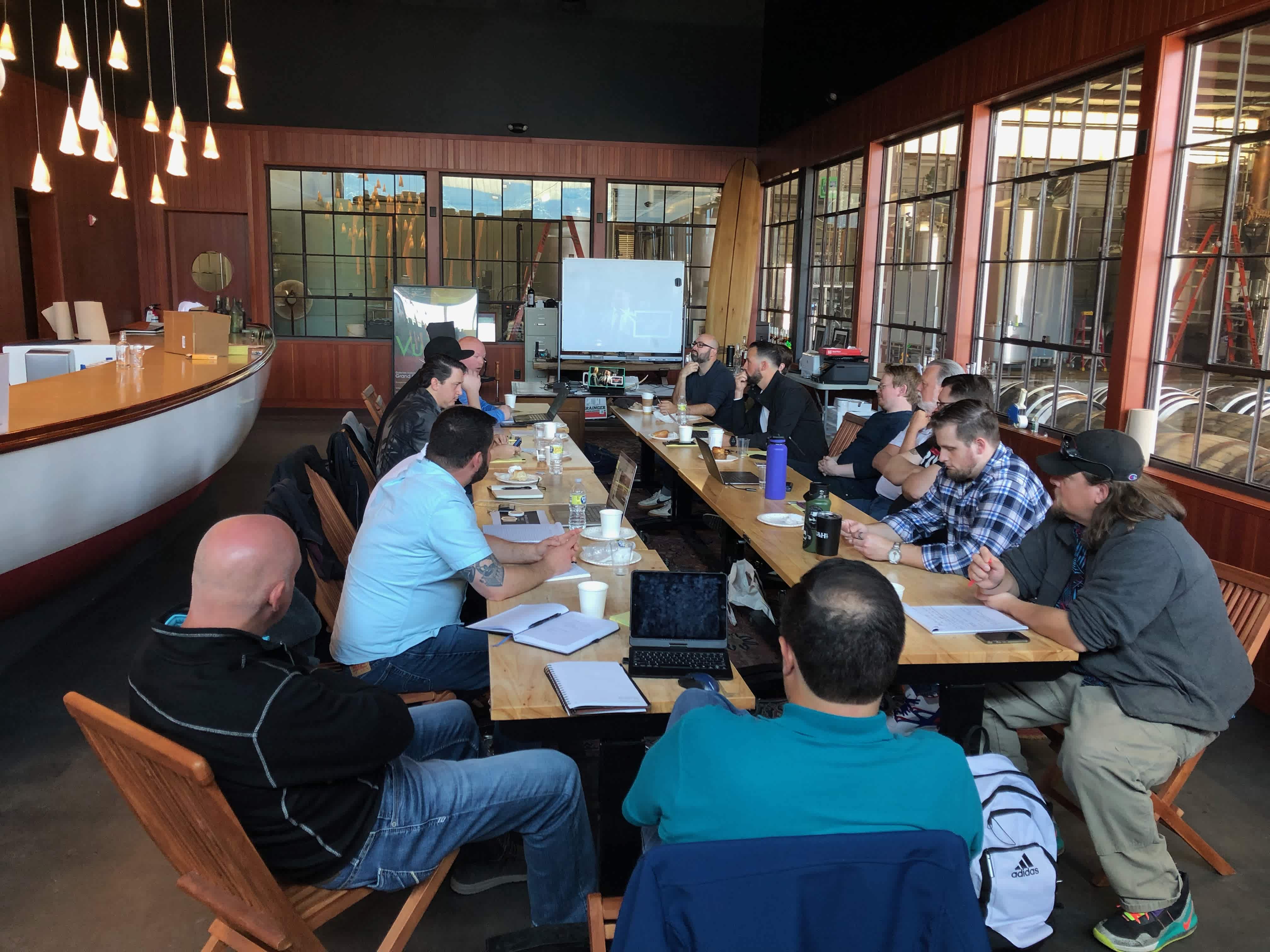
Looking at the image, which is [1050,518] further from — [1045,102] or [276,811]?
[1045,102]

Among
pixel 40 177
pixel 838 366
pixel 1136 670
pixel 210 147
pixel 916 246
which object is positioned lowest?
pixel 1136 670

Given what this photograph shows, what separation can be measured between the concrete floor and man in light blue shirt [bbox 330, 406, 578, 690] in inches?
24.3

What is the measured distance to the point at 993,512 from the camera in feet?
9.98

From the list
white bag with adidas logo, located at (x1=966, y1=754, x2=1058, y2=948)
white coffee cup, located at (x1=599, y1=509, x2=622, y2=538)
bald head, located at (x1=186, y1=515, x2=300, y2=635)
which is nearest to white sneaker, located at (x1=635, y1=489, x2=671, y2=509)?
white coffee cup, located at (x1=599, y1=509, x2=622, y2=538)

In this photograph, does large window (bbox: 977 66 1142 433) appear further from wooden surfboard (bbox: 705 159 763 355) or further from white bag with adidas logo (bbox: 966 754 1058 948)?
wooden surfboard (bbox: 705 159 763 355)

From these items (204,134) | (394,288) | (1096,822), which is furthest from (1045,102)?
(204,134)

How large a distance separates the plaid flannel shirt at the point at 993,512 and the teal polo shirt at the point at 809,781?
1664 mm

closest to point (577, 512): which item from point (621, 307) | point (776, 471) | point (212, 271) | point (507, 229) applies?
point (776, 471)

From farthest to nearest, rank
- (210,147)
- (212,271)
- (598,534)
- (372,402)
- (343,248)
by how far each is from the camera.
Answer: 1. (343,248)
2. (212,271)
3. (210,147)
4. (372,402)
5. (598,534)

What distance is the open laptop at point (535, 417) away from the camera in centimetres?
593

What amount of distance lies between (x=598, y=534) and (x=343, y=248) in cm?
942

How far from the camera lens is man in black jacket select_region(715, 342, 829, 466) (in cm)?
550

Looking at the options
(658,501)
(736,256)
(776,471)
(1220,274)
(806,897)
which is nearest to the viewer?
(806,897)

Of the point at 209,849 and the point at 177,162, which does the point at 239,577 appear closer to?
the point at 209,849
